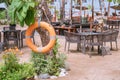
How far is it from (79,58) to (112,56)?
0.96 m

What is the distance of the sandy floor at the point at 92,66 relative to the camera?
20.7 feet

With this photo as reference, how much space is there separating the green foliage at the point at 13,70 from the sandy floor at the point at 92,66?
3.97ft

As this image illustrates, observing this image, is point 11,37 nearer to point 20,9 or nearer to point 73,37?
point 73,37

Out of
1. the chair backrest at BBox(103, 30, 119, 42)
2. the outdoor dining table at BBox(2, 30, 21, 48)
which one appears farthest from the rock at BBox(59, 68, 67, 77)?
the outdoor dining table at BBox(2, 30, 21, 48)

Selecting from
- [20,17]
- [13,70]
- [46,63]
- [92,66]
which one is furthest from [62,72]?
[20,17]

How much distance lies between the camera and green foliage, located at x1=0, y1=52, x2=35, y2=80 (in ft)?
16.1

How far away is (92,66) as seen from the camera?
7.25 meters

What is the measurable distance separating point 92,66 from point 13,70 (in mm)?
2605

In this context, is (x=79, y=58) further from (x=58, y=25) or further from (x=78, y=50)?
(x=58, y=25)

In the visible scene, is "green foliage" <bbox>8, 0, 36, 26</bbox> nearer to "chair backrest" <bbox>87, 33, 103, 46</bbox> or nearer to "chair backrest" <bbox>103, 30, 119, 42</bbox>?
"chair backrest" <bbox>87, 33, 103, 46</bbox>

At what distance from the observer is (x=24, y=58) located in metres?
8.10

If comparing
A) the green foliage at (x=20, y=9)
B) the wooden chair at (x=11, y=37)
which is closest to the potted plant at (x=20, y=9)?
the green foliage at (x=20, y=9)

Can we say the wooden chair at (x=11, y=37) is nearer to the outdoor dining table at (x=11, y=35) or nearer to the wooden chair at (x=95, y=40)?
the outdoor dining table at (x=11, y=35)

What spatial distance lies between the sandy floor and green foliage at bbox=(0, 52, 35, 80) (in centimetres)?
121
